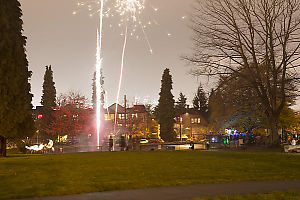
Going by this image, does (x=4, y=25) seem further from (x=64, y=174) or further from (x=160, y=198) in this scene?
(x=160, y=198)

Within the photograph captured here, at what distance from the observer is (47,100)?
60.9m

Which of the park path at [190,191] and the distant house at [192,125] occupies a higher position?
the distant house at [192,125]

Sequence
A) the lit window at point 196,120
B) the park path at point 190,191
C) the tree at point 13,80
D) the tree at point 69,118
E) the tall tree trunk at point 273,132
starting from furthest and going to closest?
the lit window at point 196,120 → the tree at point 69,118 → the tall tree trunk at point 273,132 → the tree at point 13,80 → the park path at point 190,191

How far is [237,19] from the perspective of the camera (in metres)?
29.6

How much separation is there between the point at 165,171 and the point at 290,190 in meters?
5.12

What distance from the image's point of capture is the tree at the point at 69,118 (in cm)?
5641

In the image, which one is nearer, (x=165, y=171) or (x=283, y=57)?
(x=165, y=171)

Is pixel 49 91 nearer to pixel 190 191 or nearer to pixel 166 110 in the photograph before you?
pixel 166 110

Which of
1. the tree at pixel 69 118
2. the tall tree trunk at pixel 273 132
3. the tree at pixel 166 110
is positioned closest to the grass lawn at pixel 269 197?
the tall tree trunk at pixel 273 132

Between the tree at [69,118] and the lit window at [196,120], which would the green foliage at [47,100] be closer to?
the tree at [69,118]

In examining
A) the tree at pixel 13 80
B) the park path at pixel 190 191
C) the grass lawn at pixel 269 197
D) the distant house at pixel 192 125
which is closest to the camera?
the grass lawn at pixel 269 197

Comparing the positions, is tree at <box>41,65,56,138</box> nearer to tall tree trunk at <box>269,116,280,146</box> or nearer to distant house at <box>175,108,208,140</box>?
distant house at <box>175,108,208,140</box>

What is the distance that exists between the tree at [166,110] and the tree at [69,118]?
683 inches

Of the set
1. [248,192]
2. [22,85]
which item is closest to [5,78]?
[22,85]
